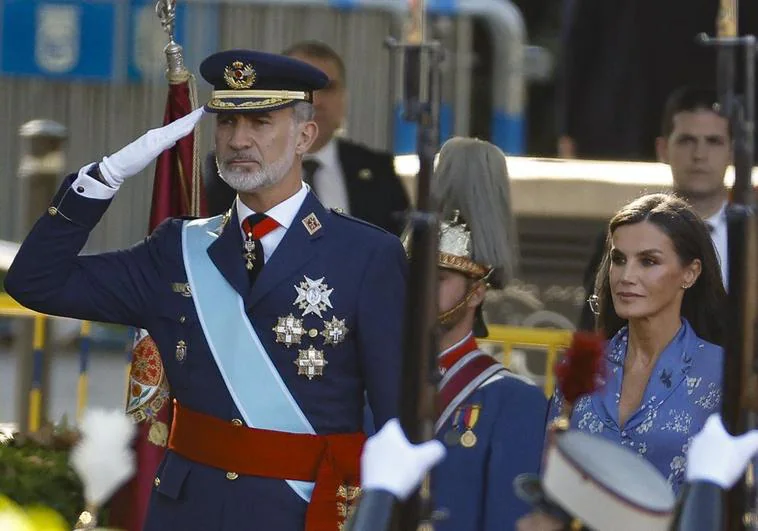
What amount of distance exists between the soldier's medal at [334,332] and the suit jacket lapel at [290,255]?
0.36 ft

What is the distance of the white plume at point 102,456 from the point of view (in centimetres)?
436

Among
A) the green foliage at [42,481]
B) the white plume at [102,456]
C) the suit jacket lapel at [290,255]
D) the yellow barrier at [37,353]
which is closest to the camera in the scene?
the white plume at [102,456]

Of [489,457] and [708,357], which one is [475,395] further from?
[708,357]

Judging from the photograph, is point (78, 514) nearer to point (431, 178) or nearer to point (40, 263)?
point (40, 263)

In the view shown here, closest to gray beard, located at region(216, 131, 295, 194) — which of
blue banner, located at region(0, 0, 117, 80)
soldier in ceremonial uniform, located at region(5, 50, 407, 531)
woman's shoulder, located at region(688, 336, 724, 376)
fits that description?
soldier in ceremonial uniform, located at region(5, 50, 407, 531)

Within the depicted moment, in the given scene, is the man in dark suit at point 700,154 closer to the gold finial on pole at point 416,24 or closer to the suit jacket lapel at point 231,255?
the suit jacket lapel at point 231,255

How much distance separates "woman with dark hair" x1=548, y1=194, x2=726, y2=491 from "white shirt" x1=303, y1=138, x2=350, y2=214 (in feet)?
5.37

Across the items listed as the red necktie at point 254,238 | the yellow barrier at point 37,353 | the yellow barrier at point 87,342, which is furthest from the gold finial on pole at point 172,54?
the yellow barrier at point 37,353

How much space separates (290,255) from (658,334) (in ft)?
2.84

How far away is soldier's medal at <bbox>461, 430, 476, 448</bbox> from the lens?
4.58 metres

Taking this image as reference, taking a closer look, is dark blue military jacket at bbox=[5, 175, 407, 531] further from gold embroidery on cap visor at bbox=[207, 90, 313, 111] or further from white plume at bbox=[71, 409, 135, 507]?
gold embroidery on cap visor at bbox=[207, 90, 313, 111]

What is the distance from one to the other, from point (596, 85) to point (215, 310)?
643cm

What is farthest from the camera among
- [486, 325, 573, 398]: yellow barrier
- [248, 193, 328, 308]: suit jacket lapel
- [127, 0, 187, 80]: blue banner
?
[127, 0, 187, 80]: blue banner

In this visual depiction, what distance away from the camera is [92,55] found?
31.2 feet
